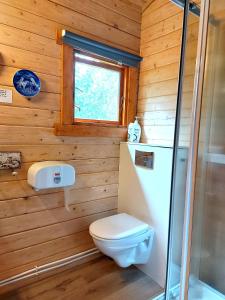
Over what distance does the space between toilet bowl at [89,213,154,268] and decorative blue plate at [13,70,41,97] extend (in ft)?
3.75

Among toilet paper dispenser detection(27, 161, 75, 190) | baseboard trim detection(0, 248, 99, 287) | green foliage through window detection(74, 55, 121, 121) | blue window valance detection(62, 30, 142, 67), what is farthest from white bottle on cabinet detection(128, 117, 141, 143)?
baseboard trim detection(0, 248, 99, 287)

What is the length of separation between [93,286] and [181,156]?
1.29m

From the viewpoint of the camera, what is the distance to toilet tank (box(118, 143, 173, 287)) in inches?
67.8

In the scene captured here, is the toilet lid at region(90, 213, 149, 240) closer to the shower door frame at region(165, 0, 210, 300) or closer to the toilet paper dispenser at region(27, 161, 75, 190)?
the toilet paper dispenser at region(27, 161, 75, 190)

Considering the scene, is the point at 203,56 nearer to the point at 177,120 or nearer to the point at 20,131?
the point at 177,120

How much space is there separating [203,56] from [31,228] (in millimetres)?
1672

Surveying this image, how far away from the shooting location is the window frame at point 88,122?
1765 mm

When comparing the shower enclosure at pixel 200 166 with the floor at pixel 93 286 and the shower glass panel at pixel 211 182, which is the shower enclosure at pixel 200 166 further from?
the floor at pixel 93 286

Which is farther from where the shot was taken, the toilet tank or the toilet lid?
the toilet tank

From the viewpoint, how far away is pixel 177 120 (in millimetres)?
1198

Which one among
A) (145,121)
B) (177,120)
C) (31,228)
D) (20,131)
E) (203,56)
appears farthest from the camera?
(145,121)

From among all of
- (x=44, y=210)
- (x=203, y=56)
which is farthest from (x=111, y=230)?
(x=203, y=56)

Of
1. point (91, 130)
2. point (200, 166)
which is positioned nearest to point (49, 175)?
point (91, 130)

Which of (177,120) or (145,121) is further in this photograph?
(145,121)
